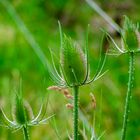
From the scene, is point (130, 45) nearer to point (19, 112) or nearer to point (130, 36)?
point (130, 36)

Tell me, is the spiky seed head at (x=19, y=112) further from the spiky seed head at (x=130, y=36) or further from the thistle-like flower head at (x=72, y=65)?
the spiky seed head at (x=130, y=36)

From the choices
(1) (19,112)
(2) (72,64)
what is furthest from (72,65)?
(1) (19,112)

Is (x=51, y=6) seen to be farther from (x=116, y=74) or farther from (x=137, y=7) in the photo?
(x=116, y=74)

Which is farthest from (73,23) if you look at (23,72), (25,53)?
(23,72)

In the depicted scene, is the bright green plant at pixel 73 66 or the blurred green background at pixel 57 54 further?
the blurred green background at pixel 57 54

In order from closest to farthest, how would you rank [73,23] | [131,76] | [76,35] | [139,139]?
1. [131,76]
2. [139,139]
3. [76,35]
4. [73,23]

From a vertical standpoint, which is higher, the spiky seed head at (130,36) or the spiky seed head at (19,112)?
the spiky seed head at (130,36)

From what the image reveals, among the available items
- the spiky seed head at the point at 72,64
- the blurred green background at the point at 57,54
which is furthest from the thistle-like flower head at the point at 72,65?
the blurred green background at the point at 57,54

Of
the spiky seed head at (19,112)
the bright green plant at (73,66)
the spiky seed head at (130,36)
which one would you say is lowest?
the spiky seed head at (19,112)
